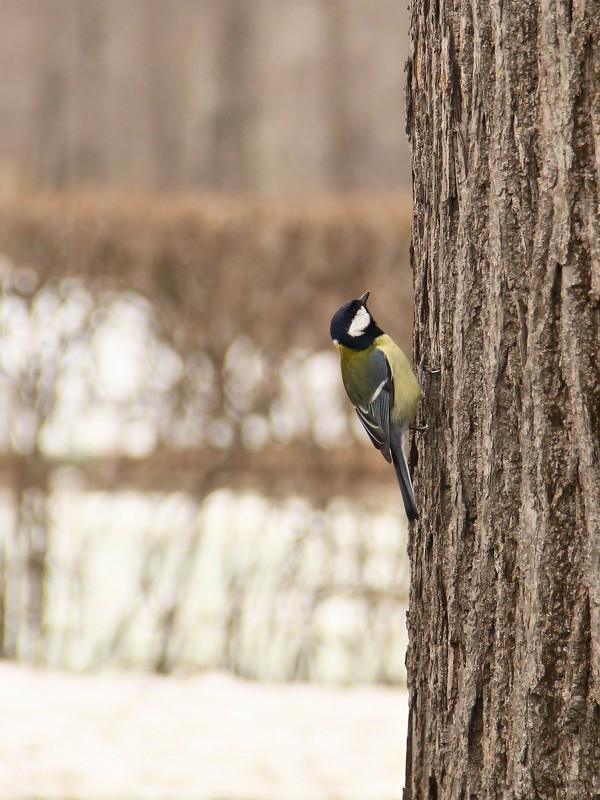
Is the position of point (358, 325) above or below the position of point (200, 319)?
below

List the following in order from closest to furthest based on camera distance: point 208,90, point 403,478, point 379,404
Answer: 1. point 403,478
2. point 379,404
3. point 208,90

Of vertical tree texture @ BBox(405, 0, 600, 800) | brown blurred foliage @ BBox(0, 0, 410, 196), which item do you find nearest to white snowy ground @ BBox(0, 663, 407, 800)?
vertical tree texture @ BBox(405, 0, 600, 800)

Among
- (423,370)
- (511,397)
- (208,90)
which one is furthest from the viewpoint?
(208,90)

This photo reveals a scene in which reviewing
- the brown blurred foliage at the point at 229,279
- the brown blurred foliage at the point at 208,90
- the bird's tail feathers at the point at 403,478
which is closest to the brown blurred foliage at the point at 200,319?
the brown blurred foliage at the point at 229,279

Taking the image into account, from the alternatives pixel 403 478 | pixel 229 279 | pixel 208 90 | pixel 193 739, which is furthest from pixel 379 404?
pixel 208 90

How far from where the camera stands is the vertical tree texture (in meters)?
2.30

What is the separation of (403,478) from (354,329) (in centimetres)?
84

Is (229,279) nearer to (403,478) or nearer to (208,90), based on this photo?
(403,478)

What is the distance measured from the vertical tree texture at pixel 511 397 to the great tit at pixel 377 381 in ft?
1.92

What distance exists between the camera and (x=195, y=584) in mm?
6594

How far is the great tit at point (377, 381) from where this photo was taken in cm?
334

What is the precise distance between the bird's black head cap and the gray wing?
10 cm

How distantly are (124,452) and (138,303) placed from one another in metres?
0.98

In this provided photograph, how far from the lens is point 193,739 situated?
5.52 metres
